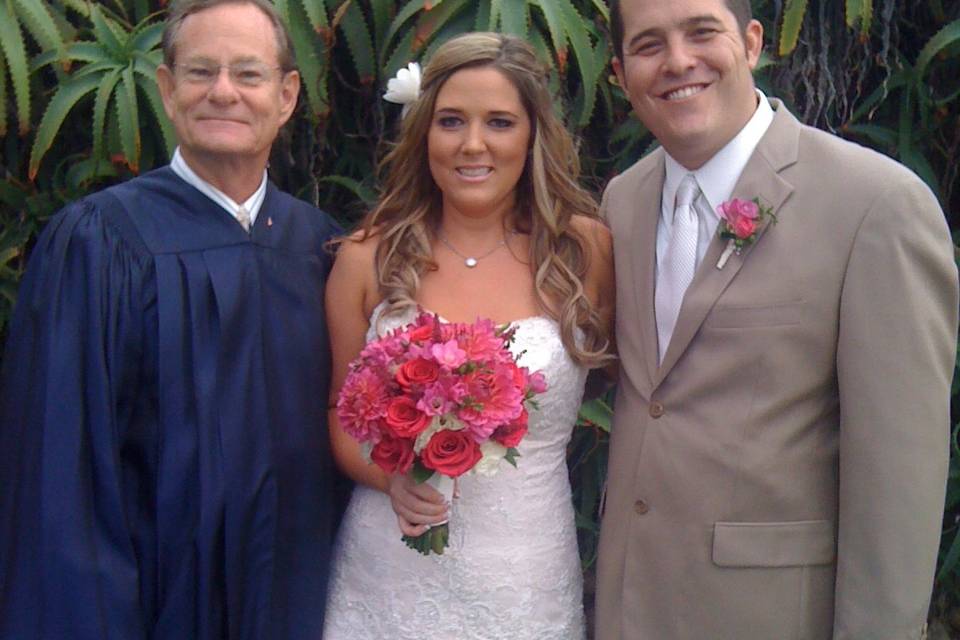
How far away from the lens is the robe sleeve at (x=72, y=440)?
8.61 ft

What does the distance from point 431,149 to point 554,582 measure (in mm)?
1199

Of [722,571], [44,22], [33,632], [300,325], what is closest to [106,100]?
[44,22]

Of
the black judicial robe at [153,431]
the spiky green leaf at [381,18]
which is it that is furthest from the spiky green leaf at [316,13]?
the black judicial robe at [153,431]

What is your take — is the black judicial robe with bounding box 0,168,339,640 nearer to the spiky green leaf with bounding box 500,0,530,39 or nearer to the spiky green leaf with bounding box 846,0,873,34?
the spiky green leaf with bounding box 500,0,530,39

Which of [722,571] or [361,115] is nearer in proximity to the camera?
[722,571]

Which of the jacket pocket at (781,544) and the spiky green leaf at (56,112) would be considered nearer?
the jacket pocket at (781,544)

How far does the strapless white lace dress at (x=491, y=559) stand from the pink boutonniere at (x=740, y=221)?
0.61 meters

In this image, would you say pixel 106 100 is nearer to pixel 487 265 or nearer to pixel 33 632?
pixel 487 265

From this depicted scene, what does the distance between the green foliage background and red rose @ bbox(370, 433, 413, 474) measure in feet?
4.65

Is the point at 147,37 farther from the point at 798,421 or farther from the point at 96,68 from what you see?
the point at 798,421

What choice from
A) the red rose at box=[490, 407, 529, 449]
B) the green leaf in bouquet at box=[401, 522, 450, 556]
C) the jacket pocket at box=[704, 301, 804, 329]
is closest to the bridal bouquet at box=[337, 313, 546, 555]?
the red rose at box=[490, 407, 529, 449]

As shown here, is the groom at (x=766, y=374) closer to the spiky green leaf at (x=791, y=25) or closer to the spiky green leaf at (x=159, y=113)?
the spiky green leaf at (x=791, y=25)

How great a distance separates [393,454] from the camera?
2516 mm

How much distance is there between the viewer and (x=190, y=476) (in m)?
2.72
